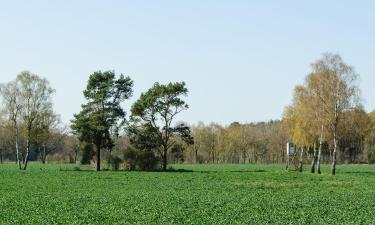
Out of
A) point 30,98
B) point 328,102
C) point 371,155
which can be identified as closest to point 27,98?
point 30,98

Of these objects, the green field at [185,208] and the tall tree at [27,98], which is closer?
the green field at [185,208]

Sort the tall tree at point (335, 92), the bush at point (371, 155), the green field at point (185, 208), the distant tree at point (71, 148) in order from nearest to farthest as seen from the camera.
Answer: the green field at point (185, 208)
the tall tree at point (335, 92)
the distant tree at point (71, 148)
the bush at point (371, 155)

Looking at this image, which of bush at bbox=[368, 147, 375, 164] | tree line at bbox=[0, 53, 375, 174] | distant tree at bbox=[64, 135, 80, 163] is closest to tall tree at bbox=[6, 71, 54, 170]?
tree line at bbox=[0, 53, 375, 174]

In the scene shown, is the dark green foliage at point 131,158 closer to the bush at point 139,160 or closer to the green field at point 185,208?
the bush at point 139,160

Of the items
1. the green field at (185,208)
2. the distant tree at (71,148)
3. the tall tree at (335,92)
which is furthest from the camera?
the distant tree at (71,148)

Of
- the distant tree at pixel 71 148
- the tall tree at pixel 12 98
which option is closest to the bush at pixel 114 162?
the tall tree at pixel 12 98

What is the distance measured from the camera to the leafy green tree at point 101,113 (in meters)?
74.9

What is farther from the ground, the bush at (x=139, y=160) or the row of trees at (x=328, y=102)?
the row of trees at (x=328, y=102)

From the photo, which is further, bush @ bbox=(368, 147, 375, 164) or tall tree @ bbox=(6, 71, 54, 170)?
bush @ bbox=(368, 147, 375, 164)

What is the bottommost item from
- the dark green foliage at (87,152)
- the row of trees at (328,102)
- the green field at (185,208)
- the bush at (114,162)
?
the green field at (185,208)

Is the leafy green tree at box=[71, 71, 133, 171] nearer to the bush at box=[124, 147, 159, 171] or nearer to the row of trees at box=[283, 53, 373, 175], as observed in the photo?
the bush at box=[124, 147, 159, 171]

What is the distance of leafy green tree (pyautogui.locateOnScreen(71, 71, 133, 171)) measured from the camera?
7494 cm

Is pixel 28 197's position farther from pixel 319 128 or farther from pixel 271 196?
pixel 319 128

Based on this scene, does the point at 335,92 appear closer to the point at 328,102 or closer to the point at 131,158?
the point at 328,102
